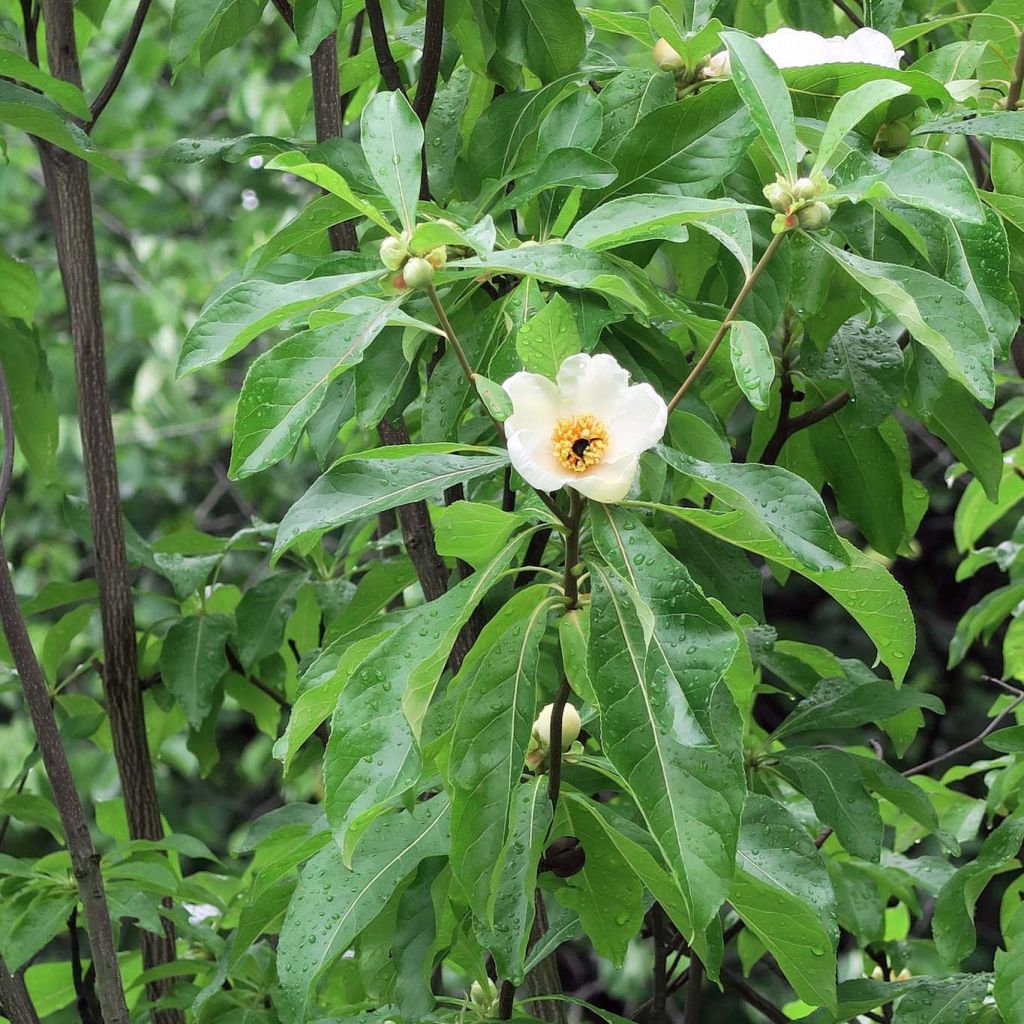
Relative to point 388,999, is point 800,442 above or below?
above

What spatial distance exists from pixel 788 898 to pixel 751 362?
0.27 m

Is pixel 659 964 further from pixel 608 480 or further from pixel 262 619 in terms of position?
pixel 608 480

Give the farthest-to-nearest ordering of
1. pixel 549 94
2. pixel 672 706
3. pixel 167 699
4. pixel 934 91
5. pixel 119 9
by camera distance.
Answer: pixel 119 9, pixel 167 699, pixel 549 94, pixel 934 91, pixel 672 706

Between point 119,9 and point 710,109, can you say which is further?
point 119,9

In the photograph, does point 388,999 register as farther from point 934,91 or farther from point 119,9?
point 119,9

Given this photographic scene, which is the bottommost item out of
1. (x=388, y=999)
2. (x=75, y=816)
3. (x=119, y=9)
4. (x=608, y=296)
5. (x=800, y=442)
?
(x=388, y=999)

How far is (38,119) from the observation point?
0.85 metres

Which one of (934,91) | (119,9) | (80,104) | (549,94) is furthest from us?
(119,9)

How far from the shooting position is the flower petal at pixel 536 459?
568mm

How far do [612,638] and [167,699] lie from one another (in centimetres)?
64

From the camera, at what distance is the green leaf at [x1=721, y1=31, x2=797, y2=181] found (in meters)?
0.61

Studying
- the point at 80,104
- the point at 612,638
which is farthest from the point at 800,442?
the point at 80,104

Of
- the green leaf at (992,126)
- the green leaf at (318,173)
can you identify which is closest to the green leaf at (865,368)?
the green leaf at (992,126)

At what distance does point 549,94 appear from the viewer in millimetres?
793
